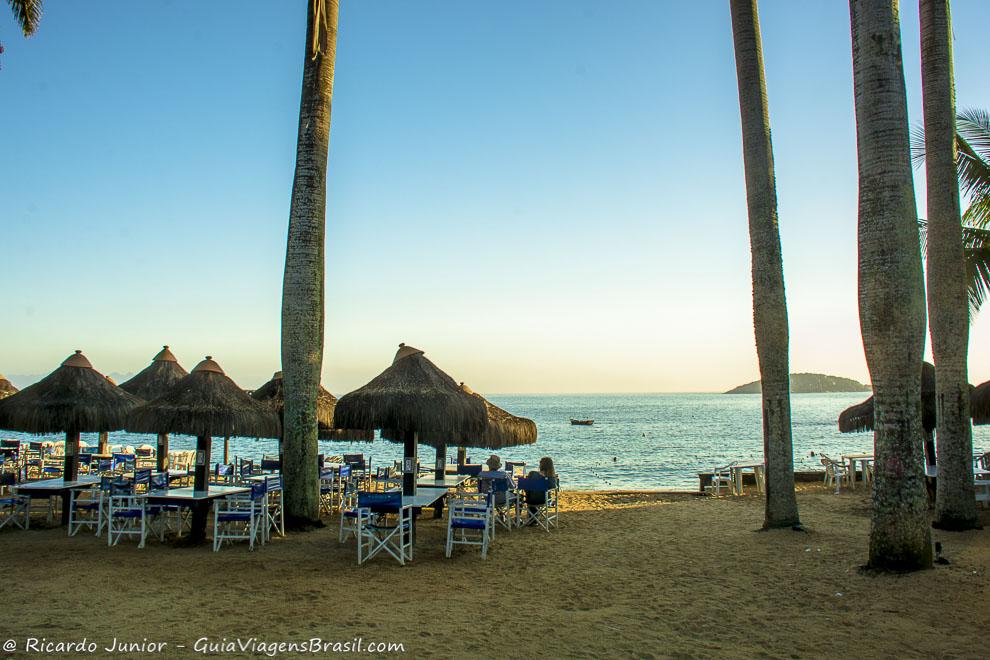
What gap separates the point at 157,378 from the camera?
53.6 ft

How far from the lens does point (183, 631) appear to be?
233 inches

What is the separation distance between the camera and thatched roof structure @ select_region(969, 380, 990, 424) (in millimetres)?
13484

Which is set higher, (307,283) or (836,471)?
(307,283)

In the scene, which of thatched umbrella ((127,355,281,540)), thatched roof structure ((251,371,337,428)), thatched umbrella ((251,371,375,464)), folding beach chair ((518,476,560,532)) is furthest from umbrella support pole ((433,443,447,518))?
thatched umbrella ((127,355,281,540))

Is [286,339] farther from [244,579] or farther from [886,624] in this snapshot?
[886,624]

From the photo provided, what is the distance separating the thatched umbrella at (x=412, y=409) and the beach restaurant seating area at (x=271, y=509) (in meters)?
0.96

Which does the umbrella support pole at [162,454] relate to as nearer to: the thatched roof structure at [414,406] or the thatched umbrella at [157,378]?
the thatched umbrella at [157,378]

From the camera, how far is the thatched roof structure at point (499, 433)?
12.2 m

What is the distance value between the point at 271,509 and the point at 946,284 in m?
12.5

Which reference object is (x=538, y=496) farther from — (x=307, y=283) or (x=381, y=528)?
(x=307, y=283)

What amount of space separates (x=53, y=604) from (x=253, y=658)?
285cm

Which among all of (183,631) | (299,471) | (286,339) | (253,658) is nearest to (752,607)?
(253,658)

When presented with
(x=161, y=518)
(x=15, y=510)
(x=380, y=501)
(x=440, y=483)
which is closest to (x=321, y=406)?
(x=440, y=483)

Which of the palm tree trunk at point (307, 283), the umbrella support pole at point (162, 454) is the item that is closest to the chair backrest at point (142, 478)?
the umbrella support pole at point (162, 454)
